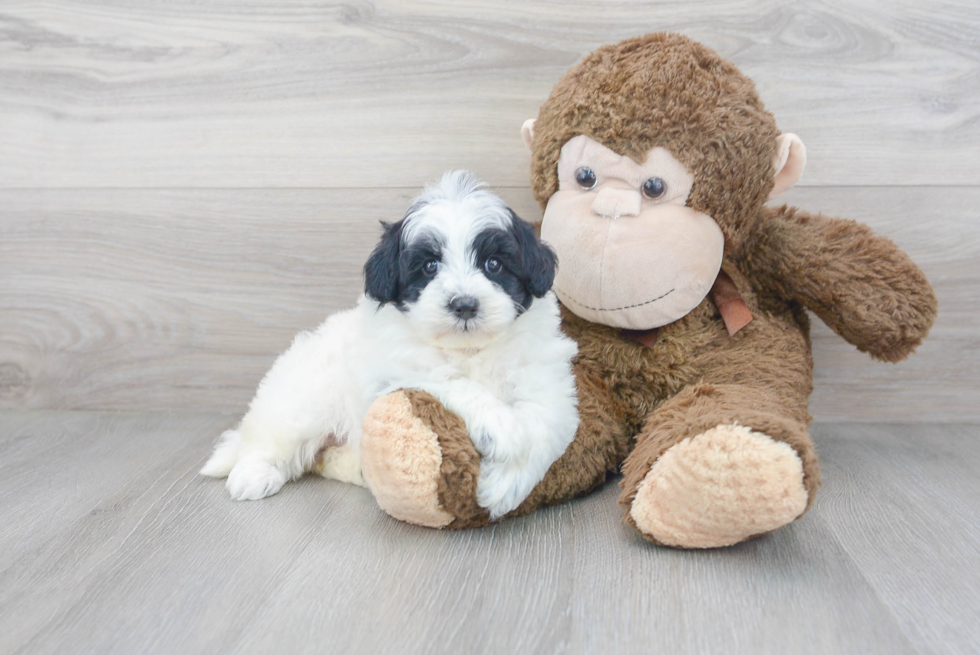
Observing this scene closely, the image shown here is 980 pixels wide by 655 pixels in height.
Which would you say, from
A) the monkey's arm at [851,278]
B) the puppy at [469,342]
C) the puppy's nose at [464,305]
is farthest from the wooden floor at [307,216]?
the puppy's nose at [464,305]

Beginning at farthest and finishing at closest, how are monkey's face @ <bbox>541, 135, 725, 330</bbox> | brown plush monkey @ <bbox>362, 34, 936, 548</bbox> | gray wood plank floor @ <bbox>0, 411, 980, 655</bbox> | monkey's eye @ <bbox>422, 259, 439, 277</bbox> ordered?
1. monkey's face @ <bbox>541, 135, 725, 330</bbox>
2. monkey's eye @ <bbox>422, 259, 439, 277</bbox>
3. brown plush monkey @ <bbox>362, 34, 936, 548</bbox>
4. gray wood plank floor @ <bbox>0, 411, 980, 655</bbox>

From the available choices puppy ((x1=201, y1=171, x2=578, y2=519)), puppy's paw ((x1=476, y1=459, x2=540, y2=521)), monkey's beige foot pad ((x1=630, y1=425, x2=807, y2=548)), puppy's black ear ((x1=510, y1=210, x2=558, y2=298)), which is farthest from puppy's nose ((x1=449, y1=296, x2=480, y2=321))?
monkey's beige foot pad ((x1=630, y1=425, x2=807, y2=548))

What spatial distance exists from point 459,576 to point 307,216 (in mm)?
1038

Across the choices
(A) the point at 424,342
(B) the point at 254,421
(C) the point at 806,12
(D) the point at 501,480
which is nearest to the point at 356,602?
(D) the point at 501,480

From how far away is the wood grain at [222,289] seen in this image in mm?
1665

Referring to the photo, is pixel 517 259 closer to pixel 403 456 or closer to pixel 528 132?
pixel 403 456

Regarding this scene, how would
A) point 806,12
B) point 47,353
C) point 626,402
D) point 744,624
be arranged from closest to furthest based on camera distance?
point 744,624 → point 626,402 → point 806,12 → point 47,353

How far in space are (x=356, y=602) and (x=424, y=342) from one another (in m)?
0.42

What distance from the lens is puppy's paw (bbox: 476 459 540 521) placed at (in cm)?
111

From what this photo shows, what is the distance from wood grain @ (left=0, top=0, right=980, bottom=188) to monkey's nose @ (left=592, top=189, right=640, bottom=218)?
451 millimetres

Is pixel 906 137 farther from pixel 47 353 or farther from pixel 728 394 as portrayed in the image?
pixel 47 353

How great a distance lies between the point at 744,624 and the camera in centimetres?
90

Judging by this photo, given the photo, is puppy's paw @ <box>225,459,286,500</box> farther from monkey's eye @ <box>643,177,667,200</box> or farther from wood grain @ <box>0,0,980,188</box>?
monkey's eye @ <box>643,177,667,200</box>

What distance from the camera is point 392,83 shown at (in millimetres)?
1690
